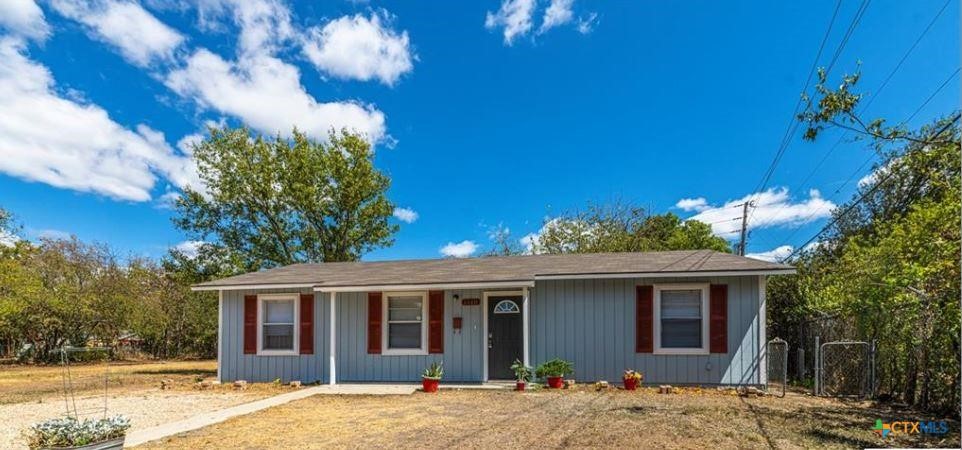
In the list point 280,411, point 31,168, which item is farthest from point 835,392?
point 31,168

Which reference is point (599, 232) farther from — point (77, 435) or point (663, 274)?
point (77, 435)

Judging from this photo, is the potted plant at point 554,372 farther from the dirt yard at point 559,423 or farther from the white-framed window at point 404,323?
the white-framed window at point 404,323

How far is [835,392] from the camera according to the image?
9.31 m

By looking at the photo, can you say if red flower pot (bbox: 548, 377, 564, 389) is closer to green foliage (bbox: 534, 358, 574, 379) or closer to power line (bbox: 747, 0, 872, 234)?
green foliage (bbox: 534, 358, 574, 379)

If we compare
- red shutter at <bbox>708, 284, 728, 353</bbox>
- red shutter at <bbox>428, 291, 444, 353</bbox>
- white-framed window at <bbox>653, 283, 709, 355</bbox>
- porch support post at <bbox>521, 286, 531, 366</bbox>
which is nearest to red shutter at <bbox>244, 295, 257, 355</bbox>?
red shutter at <bbox>428, 291, 444, 353</bbox>

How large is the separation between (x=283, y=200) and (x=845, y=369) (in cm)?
1964

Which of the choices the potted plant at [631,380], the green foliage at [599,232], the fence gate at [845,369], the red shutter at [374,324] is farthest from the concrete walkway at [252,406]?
the green foliage at [599,232]

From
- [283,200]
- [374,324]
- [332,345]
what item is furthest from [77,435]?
[283,200]

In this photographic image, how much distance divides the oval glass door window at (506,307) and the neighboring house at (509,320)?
0.07ft

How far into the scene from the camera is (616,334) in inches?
420

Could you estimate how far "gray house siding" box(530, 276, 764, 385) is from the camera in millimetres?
10102

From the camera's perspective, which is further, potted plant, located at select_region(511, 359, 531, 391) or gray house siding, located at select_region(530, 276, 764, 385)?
gray house siding, located at select_region(530, 276, 764, 385)

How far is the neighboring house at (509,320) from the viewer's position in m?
10.2

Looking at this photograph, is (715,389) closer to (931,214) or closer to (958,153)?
(931,214)
